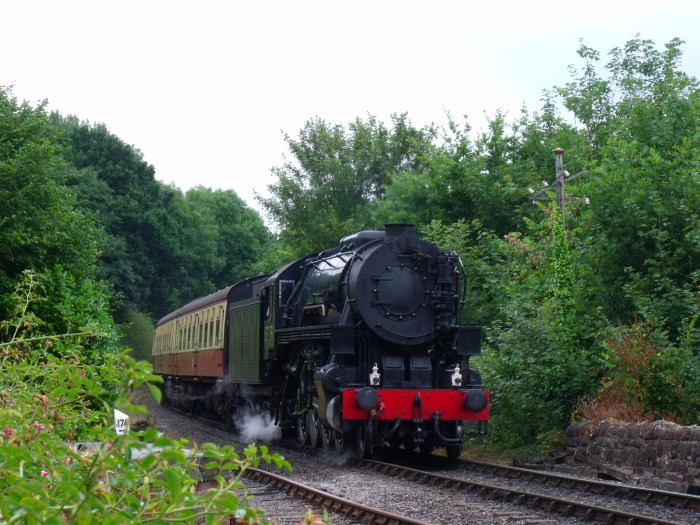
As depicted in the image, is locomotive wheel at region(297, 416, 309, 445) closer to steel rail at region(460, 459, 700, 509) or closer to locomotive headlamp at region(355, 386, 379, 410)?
locomotive headlamp at region(355, 386, 379, 410)

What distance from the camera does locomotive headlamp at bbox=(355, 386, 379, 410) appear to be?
42.8 feet

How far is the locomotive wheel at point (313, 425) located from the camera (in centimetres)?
1529

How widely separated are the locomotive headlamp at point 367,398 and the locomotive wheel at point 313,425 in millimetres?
2133

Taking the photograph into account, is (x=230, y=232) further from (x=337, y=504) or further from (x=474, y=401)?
(x=337, y=504)

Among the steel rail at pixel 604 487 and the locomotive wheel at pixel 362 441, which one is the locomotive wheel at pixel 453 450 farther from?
the locomotive wheel at pixel 362 441

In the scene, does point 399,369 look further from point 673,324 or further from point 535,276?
point 535,276

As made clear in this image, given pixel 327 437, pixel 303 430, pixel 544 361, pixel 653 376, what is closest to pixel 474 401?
pixel 653 376

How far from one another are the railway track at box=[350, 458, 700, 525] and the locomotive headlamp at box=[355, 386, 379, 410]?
0.84 m

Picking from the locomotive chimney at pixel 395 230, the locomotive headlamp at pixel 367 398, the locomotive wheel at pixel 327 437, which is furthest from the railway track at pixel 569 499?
the locomotive chimney at pixel 395 230

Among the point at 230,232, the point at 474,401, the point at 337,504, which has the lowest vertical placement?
the point at 337,504

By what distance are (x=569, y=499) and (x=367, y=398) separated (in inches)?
142

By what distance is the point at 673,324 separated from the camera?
Answer: 15.3m

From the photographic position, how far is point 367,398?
516 inches

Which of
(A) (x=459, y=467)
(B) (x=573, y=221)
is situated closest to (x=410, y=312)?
(A) (x=459, y=467)
